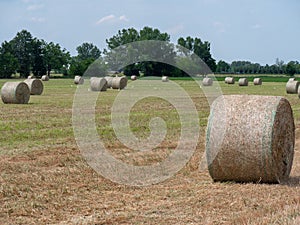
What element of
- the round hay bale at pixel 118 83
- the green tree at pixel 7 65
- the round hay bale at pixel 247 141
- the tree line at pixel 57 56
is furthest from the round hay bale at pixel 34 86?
the green tree at pixel 7 65

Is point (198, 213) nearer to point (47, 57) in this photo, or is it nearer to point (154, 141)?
point (154, 141)

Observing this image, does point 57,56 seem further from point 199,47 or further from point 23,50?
point 199,47

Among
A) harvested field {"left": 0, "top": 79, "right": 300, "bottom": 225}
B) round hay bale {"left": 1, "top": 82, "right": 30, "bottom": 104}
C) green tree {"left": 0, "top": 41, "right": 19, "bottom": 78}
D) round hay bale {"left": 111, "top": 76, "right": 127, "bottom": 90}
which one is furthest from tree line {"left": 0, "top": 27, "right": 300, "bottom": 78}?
harvested field {"left": 0, "top": 79, "right": 300, "bottom": 225}

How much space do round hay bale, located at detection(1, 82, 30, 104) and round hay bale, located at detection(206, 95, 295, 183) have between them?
17.3 m

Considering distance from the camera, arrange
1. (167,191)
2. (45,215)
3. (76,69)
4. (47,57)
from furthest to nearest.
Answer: (47,57)
(76,69)
(167,191)
(45,215)

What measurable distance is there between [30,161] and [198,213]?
4.64 meters

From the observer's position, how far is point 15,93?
2473 centimetres

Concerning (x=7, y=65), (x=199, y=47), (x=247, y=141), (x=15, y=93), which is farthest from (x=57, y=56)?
(x=247, y=141)

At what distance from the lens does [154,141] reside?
13.3 meters

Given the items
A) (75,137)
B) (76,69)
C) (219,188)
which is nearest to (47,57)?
(76,69)

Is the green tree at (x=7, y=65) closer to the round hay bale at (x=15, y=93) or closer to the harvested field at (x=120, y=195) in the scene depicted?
the round hay bale at (x=15, y=93)

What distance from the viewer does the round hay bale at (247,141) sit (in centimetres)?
855

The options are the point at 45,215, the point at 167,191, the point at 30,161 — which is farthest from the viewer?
the point at 30,161

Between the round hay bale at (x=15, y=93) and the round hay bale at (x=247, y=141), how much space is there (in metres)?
17.3
